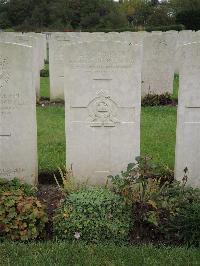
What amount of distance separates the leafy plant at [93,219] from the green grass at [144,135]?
1642 mm

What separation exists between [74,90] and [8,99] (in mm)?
780

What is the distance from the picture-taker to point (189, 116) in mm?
5344

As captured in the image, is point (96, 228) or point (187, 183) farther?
point (187, 183)

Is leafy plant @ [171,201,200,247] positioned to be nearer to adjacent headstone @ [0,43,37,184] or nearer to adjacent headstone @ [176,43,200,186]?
adjacent headstone @ [176,43,200,186]

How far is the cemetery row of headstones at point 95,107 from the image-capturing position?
5.30 meters

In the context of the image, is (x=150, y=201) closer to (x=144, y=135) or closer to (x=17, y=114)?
(x=17, y=114)

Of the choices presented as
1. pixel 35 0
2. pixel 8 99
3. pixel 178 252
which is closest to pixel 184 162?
pixel 178 252

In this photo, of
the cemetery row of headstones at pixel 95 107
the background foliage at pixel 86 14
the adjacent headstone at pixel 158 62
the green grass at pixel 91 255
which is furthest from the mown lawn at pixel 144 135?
the background foliage at pixel 86 14

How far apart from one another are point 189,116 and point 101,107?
40.1 inches

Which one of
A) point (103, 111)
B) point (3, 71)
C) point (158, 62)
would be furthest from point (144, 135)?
point (158, 62)

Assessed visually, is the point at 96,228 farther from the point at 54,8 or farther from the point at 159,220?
the point at 54,8

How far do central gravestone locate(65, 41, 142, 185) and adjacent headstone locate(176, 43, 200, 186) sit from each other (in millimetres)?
493

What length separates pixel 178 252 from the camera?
171 inches

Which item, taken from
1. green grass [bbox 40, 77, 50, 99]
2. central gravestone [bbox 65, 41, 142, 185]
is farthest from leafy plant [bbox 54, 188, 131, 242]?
green grass [bbox 40, 77, 50, 99]
